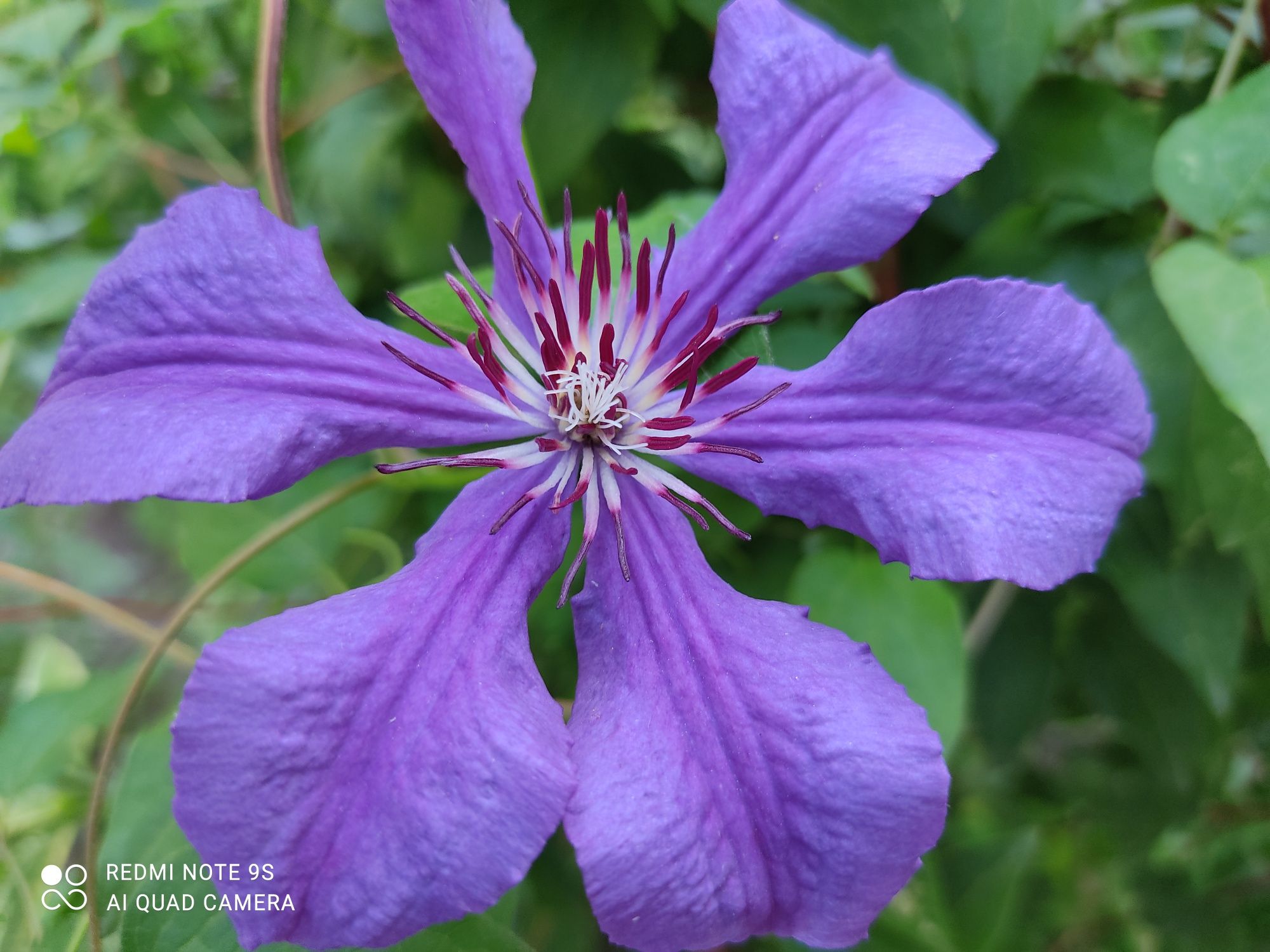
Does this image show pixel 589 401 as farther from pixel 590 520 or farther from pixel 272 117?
pixel 272 117

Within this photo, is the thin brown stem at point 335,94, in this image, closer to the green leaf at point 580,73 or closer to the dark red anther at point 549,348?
the green leaf at point 580,73

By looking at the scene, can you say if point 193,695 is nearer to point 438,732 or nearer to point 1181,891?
point 438,732

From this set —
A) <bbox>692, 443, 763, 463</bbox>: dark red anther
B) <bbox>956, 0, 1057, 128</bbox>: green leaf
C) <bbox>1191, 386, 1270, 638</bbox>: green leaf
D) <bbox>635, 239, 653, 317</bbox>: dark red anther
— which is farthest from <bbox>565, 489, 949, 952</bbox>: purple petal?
<bbox>956, 0, 1057, 128</bbox>: green leaf

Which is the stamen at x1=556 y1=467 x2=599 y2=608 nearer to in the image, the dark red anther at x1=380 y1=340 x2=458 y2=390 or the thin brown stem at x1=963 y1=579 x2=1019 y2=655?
the dark red anther at x1=380 y1=340 x2=458 y2=390

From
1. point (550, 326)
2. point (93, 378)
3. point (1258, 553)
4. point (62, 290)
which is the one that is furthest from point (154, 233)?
point (1258, 553)

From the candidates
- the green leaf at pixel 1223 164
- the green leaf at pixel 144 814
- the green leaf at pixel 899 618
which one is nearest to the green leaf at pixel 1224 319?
the green leaf at pixel 1223 164

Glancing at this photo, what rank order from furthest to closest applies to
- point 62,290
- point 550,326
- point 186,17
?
1. point 186,17
2. point 62,290
3. point 550,326
